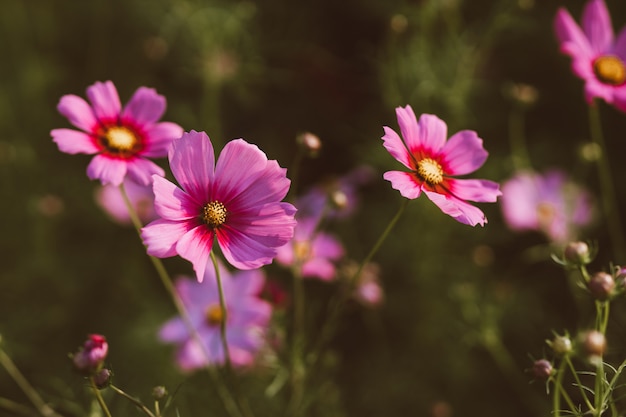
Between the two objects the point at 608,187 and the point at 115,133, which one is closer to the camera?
the point at 115,133

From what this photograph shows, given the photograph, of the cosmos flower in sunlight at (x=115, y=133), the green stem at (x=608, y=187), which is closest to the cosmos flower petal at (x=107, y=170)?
the cosmos flower in sunlight at (x=115, y=133)

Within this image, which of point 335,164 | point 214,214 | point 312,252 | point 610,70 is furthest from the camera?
point 335,164

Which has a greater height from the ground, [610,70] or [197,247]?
[610,70]

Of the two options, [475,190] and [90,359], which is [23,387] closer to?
[90,359]

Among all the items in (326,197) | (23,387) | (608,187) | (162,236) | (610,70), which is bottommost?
(23,387)

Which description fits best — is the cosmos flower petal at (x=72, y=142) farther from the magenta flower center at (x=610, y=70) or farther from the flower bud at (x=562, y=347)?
the magenta flower center at (x=610, y=70)

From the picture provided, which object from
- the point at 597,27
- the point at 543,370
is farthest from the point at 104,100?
the point at 597,27

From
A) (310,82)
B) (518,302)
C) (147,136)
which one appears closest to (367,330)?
(518,302)
